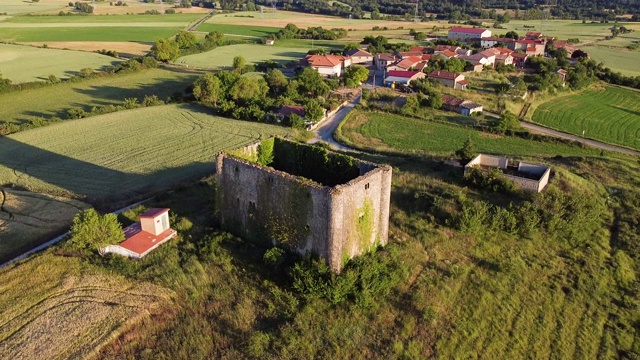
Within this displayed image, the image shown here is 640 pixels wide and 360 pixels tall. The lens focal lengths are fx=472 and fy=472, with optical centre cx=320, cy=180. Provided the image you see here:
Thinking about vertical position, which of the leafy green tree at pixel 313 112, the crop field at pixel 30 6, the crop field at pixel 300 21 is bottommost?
the leafy green tree at pixel 313 112

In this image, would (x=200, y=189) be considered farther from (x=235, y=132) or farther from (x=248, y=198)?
(x=235, y=132)

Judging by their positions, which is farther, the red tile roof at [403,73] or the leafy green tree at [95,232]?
the red tile roof at [403,73]

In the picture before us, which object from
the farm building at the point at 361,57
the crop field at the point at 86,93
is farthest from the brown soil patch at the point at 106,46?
the farm building at the point at 361,57

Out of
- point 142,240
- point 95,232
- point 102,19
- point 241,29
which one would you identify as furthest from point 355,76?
point 102,19

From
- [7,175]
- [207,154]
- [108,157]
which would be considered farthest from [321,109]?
[7,175]

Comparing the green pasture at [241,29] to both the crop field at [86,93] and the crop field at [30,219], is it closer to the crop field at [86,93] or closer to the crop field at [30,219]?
the crop field at [86,93]

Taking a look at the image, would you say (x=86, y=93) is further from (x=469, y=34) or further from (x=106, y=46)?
(x=469, y=34)
